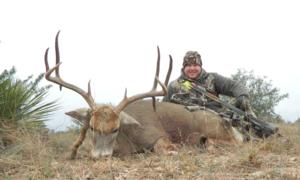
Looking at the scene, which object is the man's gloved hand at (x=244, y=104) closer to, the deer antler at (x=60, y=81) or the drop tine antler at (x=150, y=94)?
the drop tine antler at (x=150, y=94)

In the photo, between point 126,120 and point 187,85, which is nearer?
point 126,120

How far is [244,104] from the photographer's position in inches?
328

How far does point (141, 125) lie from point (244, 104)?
6.25ft

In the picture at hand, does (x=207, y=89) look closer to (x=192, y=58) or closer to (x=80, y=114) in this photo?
(x=192, y=58)

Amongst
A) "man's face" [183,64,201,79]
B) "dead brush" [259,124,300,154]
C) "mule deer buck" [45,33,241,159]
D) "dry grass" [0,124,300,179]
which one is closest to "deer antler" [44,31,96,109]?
"mule deer buck" [45,33,241,159]

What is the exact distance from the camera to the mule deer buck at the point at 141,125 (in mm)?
6430

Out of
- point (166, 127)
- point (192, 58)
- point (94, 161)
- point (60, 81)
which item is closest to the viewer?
point (94, 161)

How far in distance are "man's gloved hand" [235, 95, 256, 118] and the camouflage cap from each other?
39.9 inches

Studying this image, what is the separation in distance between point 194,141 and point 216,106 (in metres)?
1.12

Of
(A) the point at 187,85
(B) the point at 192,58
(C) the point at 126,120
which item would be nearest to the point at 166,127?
(C) the point at 126,120

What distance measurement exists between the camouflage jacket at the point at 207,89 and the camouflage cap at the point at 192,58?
0.21m

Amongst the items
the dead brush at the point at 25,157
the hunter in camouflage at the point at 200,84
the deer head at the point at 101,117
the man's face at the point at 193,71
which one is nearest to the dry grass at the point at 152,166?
the dead brush at the point at 25,157

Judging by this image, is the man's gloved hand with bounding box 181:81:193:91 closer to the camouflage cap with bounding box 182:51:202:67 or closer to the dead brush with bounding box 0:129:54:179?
the camouflage cap with bounding box 182:51:202:67

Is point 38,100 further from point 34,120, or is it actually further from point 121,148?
point 121,148
